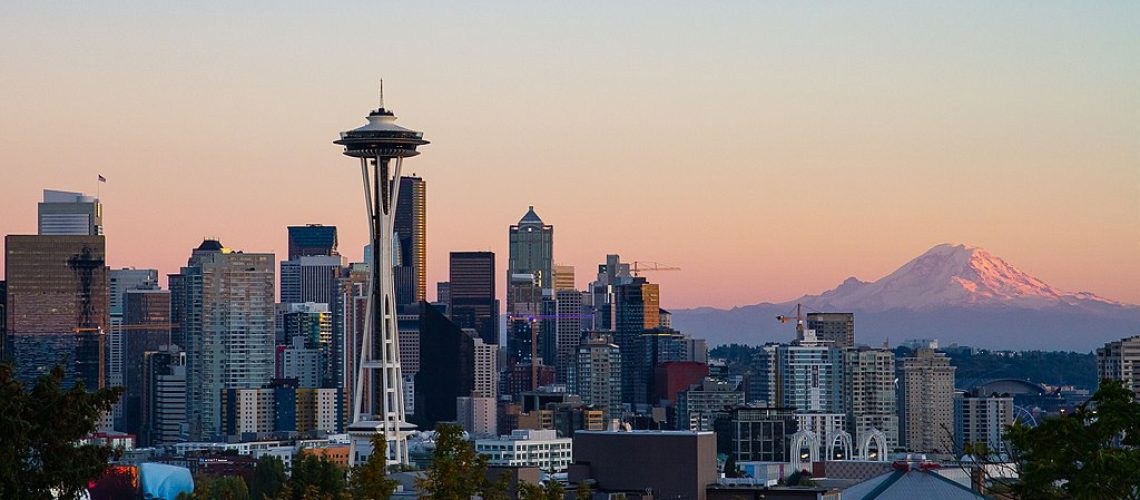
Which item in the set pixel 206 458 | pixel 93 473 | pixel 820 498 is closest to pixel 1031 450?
pixel 93 473

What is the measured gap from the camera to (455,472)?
3444cm

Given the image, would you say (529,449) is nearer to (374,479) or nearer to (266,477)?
(266,477)

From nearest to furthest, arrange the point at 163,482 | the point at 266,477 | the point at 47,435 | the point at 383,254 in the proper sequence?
the point at 47,435, the point at 163,482, the point at 266,477, the point at 383,254

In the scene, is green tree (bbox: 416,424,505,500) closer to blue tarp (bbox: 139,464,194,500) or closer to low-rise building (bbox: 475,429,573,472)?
blue tarp (bbox: 139,464,194,500)

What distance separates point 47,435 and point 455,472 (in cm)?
557

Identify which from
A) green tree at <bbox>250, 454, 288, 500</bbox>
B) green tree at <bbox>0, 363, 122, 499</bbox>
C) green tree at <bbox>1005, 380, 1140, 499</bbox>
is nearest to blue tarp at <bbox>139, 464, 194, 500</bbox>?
green tree at <bbox>0, 363, 122, 499</bbox>

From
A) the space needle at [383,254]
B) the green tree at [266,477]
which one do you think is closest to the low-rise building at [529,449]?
the space needle at [383,254]

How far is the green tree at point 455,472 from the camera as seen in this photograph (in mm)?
34281

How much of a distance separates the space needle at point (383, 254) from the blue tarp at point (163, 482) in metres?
95.7

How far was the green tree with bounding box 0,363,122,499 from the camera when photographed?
107 feet

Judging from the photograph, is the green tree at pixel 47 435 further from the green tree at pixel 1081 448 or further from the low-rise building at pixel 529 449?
the low-rise building at pixel 529 449

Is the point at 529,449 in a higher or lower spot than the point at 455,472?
A: lower

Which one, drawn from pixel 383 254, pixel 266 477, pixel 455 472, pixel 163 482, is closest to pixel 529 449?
pixel 383 254

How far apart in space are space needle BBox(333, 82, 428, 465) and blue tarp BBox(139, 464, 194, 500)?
95740 mm
